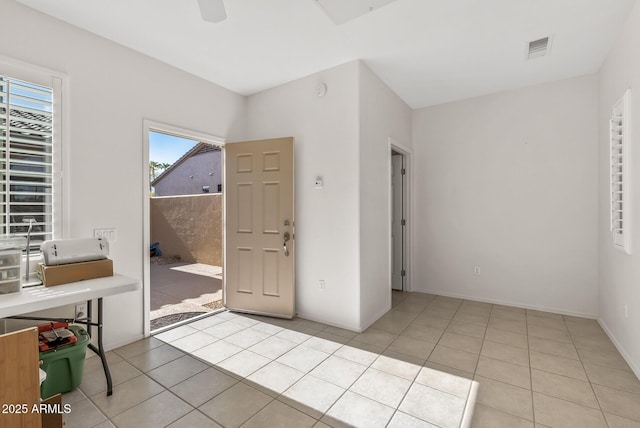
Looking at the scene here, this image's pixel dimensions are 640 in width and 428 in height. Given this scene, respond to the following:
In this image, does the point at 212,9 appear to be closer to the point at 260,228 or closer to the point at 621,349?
the point at 260,228

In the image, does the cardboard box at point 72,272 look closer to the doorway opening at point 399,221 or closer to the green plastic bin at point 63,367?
the green plastic bin at point 63,367

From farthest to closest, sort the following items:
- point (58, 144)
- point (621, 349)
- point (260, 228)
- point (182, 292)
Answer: point (182, 292), point (260, 228), point (621, 349), point (58, 144)

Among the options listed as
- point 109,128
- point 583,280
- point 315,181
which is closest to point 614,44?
point 583,280

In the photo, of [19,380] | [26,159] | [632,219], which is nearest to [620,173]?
[632,219]

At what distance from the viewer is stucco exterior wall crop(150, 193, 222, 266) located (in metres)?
7.20

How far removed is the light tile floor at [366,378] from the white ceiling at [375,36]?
2.81m

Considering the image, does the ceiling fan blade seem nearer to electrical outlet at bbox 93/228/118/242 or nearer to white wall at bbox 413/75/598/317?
electrical outlet at bbox 93/228/118/242

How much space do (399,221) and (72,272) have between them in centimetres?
399

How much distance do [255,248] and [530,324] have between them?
324 cm

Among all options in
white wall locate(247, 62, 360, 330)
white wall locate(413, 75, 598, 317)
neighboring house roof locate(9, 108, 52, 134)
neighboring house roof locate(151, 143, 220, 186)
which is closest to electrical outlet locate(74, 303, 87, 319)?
neighboring house roof locate(9, 108, 52, 134)

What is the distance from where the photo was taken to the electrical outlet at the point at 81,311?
8.16 ft

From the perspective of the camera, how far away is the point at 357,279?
3127 millimetres

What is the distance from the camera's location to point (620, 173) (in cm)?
260

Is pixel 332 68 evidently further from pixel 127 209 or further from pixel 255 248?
pixel 127 209
